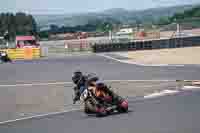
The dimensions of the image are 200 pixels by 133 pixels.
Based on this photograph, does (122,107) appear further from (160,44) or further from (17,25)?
(17,25)

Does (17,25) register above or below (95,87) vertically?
above

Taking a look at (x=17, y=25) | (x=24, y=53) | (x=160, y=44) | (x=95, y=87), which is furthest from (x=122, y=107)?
(x=17, y=25)

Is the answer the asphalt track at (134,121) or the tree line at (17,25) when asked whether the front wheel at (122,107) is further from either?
the tree line at (17,25)

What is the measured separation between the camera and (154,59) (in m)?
43.6

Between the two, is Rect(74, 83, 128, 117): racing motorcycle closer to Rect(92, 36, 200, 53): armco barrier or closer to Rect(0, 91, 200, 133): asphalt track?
Rect(0, 91, 200, 133): asphalt track

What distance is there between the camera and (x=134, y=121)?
14.0 metres

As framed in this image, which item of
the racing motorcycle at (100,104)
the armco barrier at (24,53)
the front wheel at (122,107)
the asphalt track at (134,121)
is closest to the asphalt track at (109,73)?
the asphalt track at (134,121)

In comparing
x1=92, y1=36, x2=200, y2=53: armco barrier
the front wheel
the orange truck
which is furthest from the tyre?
the orange truck

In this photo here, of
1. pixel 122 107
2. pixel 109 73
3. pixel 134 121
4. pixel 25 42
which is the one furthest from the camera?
pixel 25 42

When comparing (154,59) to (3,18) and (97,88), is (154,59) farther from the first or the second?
(3,18)

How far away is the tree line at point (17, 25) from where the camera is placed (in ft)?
331

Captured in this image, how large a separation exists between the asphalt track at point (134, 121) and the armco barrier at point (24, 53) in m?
41.3

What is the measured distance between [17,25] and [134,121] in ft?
311

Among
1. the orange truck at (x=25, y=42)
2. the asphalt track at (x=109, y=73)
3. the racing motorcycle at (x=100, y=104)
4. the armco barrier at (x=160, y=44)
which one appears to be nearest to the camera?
the racing motorcycle at (x=100, y=104)
